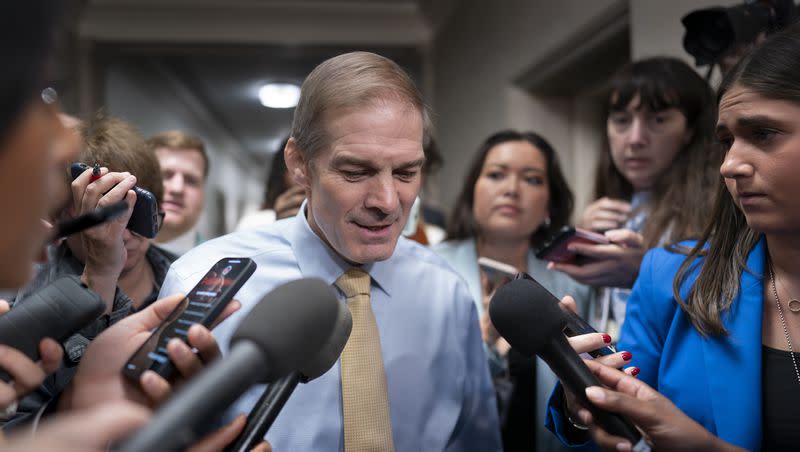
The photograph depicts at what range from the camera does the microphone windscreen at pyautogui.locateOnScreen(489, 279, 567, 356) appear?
87 centimetres

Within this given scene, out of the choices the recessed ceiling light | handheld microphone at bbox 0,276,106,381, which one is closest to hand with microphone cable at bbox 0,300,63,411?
handheld microphone at bbox 0,276,106,381

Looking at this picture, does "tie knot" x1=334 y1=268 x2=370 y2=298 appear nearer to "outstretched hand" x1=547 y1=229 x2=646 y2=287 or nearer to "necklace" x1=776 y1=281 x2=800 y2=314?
"outstretched hand" x1=547 y1=229 x2=646 y2=287

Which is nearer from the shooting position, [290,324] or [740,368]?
[290,324]

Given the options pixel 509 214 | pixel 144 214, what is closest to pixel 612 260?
pixel 509 214

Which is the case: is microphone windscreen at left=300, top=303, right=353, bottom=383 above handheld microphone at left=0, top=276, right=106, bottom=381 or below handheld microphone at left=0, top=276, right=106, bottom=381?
below

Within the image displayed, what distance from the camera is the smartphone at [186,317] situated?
793 millimetres

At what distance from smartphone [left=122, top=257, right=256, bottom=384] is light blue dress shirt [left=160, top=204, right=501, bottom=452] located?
0.38 m

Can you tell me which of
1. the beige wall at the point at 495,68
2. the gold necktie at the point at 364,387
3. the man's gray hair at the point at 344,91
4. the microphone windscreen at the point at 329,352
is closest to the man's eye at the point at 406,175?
the man's gray hair at the point at 344,91

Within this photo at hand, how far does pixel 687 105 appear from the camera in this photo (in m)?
1.84

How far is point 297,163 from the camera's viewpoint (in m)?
1.33

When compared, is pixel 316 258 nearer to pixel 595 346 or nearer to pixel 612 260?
pixel 595 346

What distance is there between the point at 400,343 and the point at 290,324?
2.32ft

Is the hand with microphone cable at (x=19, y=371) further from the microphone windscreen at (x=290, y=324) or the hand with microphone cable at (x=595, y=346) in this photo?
the hand with microphone cable at (x=595, y=346)

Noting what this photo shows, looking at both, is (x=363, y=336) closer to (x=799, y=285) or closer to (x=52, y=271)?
(x=52, y=271)
